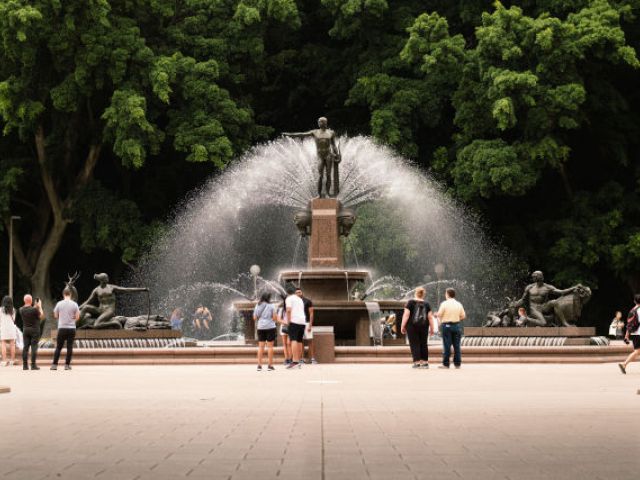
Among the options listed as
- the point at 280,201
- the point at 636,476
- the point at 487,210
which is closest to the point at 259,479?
the point at 636,476

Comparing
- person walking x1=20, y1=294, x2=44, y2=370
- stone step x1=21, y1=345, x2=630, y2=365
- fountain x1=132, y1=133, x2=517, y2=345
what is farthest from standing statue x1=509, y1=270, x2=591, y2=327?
fountain x1=132, y1=133, x2=517, y2=345

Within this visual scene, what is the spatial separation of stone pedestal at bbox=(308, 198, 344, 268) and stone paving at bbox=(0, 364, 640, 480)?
1062 cm

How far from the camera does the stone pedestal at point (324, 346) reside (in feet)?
74.9

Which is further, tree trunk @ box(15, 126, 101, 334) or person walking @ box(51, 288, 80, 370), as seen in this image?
tree trunk @ box(15, 126, 101, 334)

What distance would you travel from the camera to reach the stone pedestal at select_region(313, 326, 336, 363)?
74.9 feet

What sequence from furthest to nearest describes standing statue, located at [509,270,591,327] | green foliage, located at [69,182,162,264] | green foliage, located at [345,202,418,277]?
green foliage, located at [69,182,162,264]
green foliage, located at [345,202,418,277]
standing statue, located at [509,270,591,327]

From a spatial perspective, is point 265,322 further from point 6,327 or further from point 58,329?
point 6,327

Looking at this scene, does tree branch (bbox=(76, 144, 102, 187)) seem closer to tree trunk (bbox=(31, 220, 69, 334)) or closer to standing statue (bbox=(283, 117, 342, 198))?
tree trunk (bbox=(31, 220, 69, 334))

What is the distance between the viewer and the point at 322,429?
9.77 metres

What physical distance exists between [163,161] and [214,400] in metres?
35.4

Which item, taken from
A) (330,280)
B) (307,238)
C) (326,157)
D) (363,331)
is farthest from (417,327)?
(307,238)

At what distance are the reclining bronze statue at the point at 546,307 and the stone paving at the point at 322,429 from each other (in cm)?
812

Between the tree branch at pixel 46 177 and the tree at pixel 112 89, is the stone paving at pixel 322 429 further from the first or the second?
the tree branch at pixel 46 177

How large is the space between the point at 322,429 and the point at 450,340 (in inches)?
459
